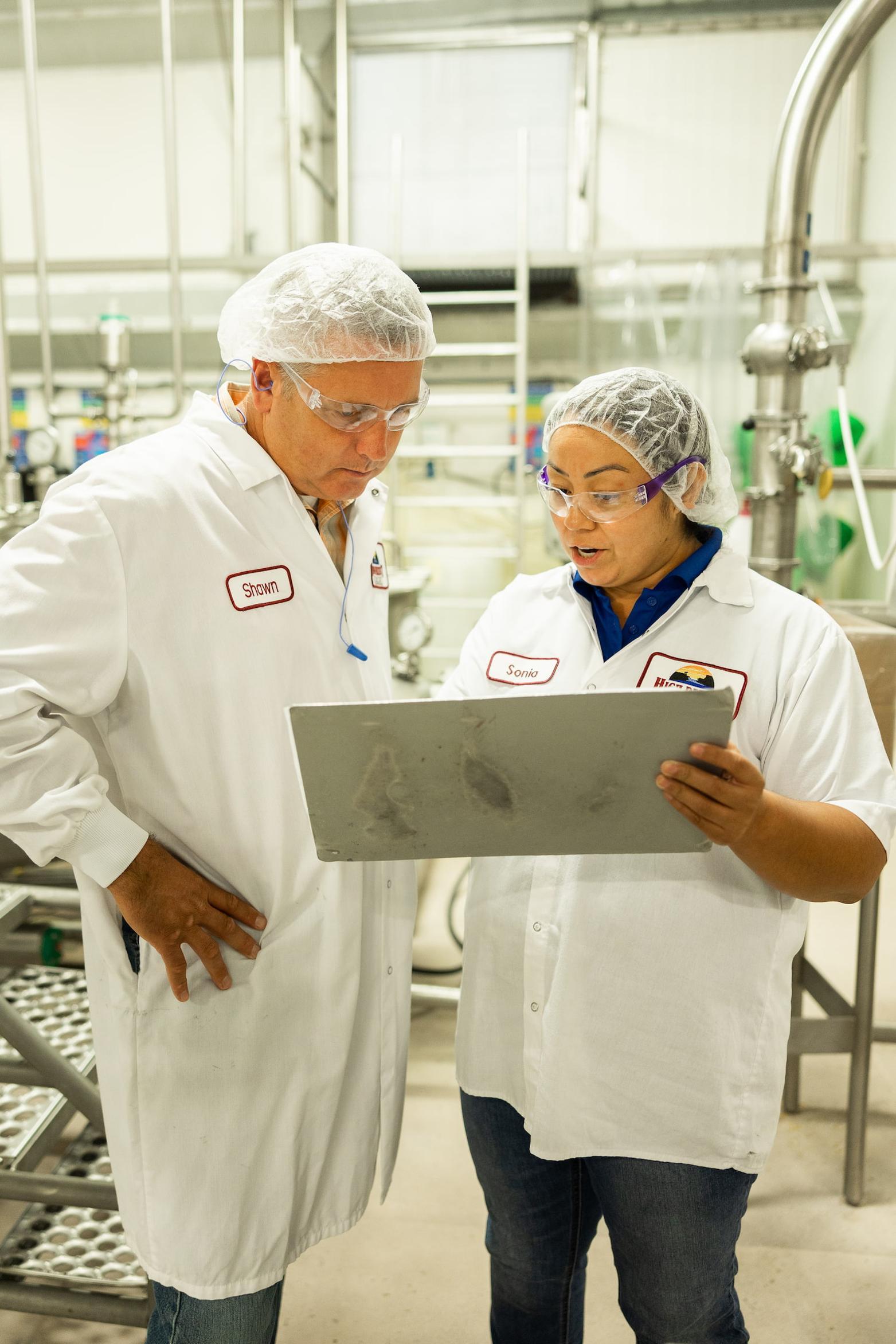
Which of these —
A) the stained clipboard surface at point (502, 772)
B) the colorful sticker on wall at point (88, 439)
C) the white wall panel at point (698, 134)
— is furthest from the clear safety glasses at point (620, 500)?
the colorful sticker on wall at point (88, 439)

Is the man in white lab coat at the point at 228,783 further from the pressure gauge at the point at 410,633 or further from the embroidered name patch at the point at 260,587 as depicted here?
the pressure gauge at the point at 410,633

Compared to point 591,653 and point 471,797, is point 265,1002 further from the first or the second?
point 591,653

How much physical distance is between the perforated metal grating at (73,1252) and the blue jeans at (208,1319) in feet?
1.67

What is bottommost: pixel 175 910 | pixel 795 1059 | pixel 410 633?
pixel 795 1059

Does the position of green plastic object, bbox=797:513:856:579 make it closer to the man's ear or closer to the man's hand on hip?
the man's ear

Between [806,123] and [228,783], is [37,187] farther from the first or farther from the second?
[228,783]

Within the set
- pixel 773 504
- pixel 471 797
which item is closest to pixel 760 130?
pixel 773 504

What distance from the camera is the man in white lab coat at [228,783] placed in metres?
1.02

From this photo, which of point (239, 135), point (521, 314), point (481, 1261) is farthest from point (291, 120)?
point (481, 1261)

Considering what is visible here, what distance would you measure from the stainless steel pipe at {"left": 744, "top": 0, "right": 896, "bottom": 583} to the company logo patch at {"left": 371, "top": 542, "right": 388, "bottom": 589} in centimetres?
97

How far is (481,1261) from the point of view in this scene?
1.78m

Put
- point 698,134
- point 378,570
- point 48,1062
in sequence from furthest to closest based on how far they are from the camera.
Answer: point 698,134 < point 48,1062 < point 378,570

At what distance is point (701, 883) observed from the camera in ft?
3.47

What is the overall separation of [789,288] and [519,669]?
3.91ft
